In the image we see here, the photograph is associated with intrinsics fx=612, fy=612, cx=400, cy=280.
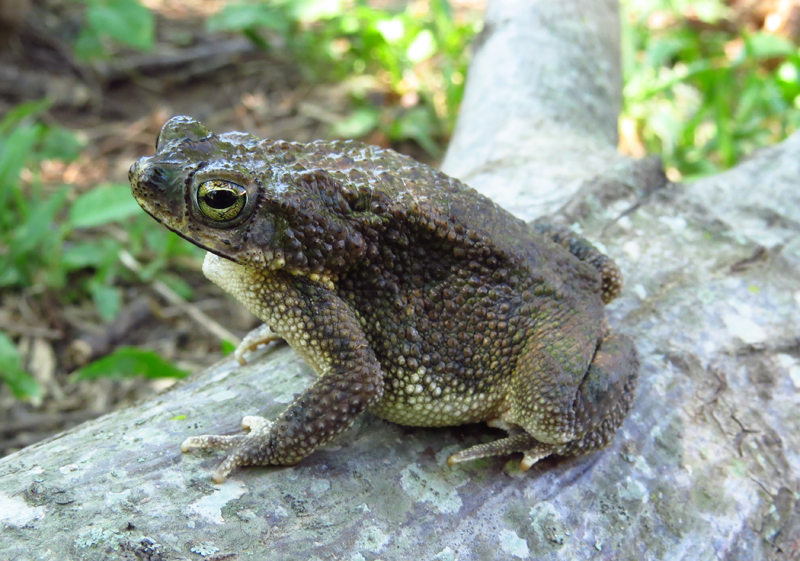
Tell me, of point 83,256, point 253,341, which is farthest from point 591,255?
point 83,256

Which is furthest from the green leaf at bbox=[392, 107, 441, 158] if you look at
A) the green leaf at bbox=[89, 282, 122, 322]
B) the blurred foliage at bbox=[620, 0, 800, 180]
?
the green leaf at bbox=[89, 282, 122, 322]

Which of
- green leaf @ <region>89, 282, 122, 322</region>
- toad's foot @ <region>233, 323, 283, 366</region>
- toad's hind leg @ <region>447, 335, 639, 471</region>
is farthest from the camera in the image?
green leaf @ <region>89, 282, 122, 322</region>

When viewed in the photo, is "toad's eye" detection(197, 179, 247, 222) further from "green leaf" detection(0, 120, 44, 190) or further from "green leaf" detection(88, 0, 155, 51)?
"green leaf" detection(88, 0, 155, 51)

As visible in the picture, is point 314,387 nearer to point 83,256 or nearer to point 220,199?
point 220,199

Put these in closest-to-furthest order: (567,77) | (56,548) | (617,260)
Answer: (56,548) → (617,260) → (567,77)

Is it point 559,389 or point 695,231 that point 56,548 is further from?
point 695,231

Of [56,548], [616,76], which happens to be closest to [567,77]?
[616,76]
